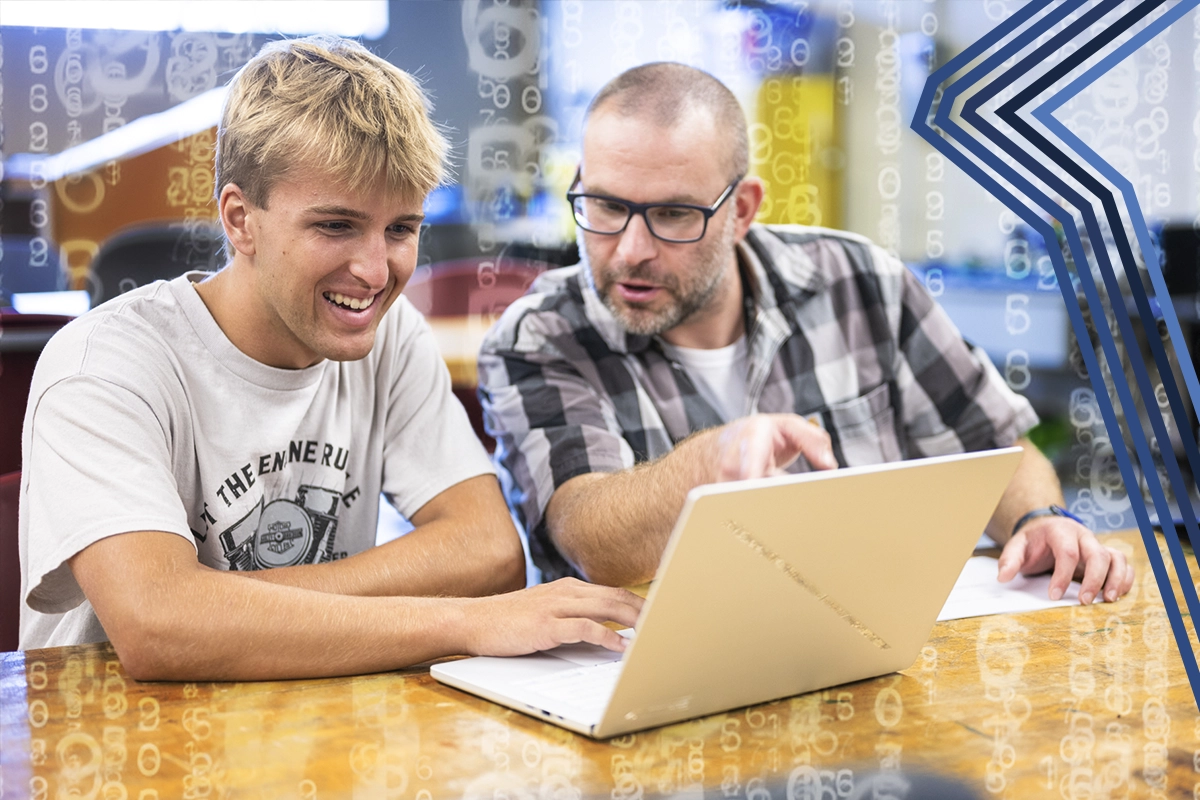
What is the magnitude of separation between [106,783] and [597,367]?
1042 millimetres

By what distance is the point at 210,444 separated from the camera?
119cm

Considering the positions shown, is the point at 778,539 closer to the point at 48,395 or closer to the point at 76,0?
the point at 48,395

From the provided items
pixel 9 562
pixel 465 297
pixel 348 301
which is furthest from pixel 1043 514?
pixel 465 297

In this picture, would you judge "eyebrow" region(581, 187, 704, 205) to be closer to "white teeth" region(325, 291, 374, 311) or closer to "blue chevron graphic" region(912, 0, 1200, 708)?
"white teeth" region(325, 291, 374, 311)

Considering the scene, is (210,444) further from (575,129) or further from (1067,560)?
(575,129)

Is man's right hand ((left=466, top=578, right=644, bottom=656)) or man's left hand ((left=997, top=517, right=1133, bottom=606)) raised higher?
man's right hand ((left=466, top=578, right=644, bottom=656))

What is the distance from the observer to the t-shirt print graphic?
122cm

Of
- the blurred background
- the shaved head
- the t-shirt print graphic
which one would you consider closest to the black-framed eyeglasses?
the shaved head

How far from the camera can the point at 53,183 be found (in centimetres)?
336

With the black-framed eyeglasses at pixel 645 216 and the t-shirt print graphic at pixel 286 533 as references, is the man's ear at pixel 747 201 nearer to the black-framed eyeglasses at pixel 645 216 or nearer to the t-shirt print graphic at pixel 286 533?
the black-framed eyeglasses at pixel 645 216

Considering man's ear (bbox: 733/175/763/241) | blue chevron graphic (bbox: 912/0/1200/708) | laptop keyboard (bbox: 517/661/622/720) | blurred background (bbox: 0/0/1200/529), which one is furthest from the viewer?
blurred background (bbox: 0/0/1200/529)

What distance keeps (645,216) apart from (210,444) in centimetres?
71

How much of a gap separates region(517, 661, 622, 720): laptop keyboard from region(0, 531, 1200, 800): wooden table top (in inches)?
1.4

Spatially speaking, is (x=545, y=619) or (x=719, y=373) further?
(x=719, y=373)
